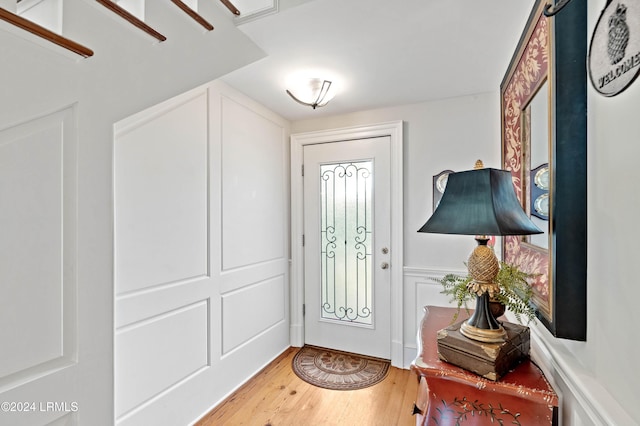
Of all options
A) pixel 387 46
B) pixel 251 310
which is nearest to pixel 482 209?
pixel 387 46

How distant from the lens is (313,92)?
2.25 m

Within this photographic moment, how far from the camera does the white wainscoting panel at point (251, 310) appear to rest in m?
2.29

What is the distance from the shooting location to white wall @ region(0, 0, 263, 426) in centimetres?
78

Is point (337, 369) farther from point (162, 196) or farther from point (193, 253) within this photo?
point (162, 196)

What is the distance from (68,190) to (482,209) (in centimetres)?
127

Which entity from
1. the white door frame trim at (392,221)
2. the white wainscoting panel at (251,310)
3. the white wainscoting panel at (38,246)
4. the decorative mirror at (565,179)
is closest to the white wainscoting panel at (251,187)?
the white door frame trim at (392,221)

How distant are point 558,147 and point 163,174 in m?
1.88

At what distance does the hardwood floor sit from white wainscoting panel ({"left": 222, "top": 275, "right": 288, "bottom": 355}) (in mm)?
371

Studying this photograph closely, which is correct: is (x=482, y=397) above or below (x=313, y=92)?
below

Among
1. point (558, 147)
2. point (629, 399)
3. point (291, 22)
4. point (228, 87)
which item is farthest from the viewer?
point (228, 87)

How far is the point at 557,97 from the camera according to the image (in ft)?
3.18

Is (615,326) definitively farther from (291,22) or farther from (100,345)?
(291,22)

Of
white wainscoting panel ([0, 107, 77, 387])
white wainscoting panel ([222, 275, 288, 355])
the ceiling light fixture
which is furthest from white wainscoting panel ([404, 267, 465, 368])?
white wainscoting panel ([0, 107, 77, 387])

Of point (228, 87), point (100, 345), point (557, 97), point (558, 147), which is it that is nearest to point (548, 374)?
point (558, 147)
